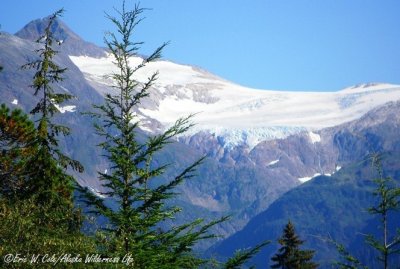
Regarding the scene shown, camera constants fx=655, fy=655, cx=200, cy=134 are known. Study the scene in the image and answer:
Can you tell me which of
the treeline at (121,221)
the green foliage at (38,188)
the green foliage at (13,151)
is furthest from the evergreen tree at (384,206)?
the green foliage at (13,151)

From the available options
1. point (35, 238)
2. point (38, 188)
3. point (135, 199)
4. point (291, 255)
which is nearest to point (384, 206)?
point (135, 199)

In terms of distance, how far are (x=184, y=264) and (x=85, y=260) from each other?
3.25 meters

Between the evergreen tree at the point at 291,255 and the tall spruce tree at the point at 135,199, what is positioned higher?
the tall spruce tree at the point at 135,199

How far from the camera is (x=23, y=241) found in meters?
16.5

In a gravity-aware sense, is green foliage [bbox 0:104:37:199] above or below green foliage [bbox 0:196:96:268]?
above

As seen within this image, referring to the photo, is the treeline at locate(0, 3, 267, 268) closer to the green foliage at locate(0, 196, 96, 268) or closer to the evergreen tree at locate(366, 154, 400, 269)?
the green foliage at locate(0, 196, 96, 268)

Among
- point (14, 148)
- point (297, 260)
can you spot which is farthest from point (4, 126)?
point (297, 260)

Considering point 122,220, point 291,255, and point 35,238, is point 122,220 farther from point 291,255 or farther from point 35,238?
point 291,255

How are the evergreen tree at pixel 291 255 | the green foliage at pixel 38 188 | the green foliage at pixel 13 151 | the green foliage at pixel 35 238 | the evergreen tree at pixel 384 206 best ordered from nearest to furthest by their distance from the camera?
the green foliage at pixel 35 238 → the green foliage at pixel 38 188 → the evergreen tree at pixel 384 206 → the green foliage at pixel 13 151 → the evergreen tree at pixel 291 255

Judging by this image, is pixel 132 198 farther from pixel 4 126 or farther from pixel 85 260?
pixel 4 126

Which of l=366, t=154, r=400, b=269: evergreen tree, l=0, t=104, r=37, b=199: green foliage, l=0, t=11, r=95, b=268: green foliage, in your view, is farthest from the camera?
l=0, t=104, r=37, b=199: green foliage

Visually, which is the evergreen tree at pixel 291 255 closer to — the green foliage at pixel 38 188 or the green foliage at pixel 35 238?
the green foliage at pixel 38 188

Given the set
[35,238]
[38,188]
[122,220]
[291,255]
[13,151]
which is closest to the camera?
[35,238]

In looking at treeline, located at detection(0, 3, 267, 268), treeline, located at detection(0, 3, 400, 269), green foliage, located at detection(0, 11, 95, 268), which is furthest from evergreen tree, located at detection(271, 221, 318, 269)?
treeline, located at detection(0, 3, 267, 268)
